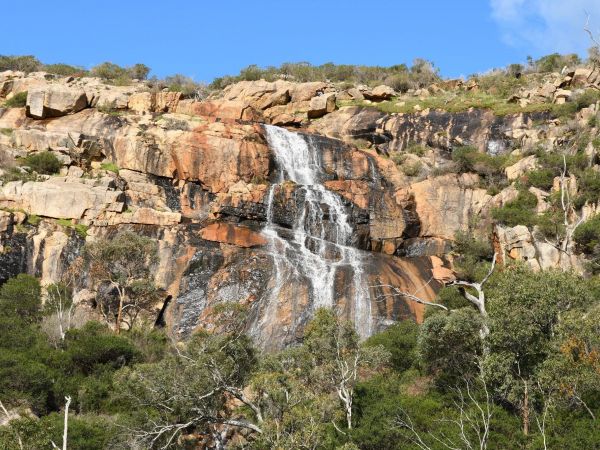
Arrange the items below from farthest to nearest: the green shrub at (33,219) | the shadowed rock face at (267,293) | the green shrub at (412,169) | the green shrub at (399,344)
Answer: the green shrub at (412,169)
the green shrub at (33,219)
the shadowed rock face at (267,293)
the green shrub at (399,344)

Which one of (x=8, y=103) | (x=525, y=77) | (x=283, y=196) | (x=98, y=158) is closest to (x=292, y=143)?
(x=283, y=196)

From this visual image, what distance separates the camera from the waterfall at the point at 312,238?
3900 centimetres

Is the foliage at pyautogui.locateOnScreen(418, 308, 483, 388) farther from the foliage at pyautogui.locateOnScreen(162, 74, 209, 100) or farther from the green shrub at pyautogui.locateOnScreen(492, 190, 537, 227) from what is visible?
the foliage at pyautogui.locateOnScreen(162, 74, 209, 100)

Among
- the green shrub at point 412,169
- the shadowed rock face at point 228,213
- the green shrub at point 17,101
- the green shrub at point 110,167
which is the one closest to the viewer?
the shadowed rock face at point 228,213

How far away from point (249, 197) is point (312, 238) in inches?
198

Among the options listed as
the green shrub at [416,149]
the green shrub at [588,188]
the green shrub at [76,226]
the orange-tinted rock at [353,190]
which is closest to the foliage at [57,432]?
the green shrub at [76,226]

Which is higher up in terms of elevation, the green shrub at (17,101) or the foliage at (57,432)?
the green shrub at (17,101)

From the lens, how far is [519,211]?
4506 cm

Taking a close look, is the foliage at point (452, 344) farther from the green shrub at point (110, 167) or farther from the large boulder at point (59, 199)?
the green shrub at point (110, 167)

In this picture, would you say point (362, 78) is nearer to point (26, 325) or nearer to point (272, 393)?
point (26, 325)

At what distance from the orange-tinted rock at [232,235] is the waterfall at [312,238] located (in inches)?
36.0

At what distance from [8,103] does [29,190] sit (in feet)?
51.0

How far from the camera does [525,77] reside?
70188 mm

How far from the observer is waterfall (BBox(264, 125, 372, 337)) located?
39.0 m
